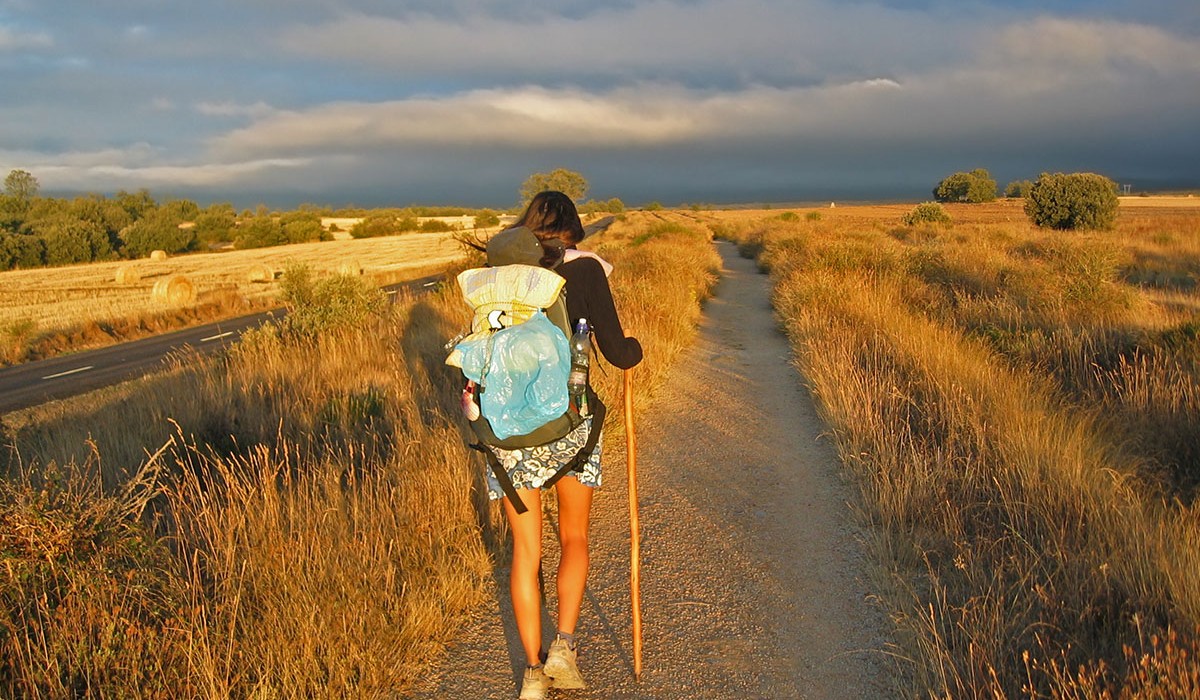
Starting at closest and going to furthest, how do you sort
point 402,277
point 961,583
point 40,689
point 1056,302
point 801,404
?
Result: point 40,689 < point 961,583 < point 801,404 < point 1056,302 < point 402,277

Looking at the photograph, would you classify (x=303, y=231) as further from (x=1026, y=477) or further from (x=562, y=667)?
(x=562, y=667)

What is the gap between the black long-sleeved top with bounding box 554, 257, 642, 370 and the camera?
2.88m

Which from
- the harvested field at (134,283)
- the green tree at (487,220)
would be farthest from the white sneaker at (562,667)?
the green tree at (487,220)

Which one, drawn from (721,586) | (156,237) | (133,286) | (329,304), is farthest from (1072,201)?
(156,237)

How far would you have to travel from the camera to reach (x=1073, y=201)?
31156 mm

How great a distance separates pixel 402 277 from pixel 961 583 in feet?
103

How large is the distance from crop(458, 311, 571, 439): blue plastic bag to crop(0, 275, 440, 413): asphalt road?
915 cm

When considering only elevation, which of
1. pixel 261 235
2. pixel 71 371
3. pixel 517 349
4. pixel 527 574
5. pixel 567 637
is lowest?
pixel 71 371

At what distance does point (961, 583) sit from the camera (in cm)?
357

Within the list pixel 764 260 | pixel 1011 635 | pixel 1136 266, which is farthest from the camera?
pixel 764 260

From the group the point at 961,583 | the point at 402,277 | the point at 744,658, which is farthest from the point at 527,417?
the point at 402,277

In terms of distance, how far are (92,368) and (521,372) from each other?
16119 mm

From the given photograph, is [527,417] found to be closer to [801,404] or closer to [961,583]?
[961,583]

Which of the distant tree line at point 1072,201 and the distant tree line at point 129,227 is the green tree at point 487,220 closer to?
the distant tree line at point 129,227
